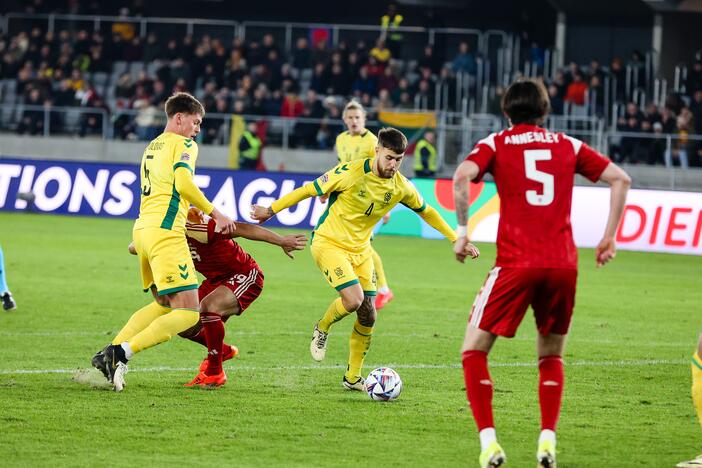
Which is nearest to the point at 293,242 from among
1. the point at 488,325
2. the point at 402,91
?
the point at 488,325

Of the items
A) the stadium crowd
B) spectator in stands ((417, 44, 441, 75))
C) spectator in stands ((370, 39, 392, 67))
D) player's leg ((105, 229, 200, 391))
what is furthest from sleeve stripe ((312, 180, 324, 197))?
spectator in stands ((370, 39, 392, 67))

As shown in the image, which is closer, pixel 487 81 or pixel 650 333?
pixel 650 333

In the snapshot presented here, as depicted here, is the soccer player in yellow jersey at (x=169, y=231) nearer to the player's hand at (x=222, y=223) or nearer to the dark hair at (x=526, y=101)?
the player's hand at (x=222, y=223)

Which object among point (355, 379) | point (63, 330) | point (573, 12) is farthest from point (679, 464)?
point (573, 12)

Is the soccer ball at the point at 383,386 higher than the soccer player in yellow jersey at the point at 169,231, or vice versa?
the soccer player in yellow jersey at the point at 169,231

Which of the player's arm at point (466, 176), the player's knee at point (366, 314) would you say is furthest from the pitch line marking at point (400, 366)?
the player's arm at point (466, 176)

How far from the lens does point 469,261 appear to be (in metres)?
19.3

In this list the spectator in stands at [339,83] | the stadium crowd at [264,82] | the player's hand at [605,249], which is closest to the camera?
the player's hand at [605,249]

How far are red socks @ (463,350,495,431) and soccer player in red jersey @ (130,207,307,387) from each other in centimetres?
253

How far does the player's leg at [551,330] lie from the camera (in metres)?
6.22

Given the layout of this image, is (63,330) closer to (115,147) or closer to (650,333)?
(650,333)

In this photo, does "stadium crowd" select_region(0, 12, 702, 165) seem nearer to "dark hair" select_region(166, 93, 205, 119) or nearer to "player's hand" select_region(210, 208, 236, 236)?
"dark hair" select_region(166, 93, 205, 119)

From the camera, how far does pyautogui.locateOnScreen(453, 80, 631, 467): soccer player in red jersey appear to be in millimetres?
6219

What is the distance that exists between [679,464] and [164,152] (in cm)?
403
